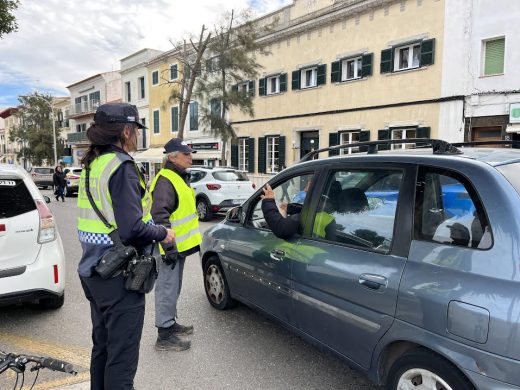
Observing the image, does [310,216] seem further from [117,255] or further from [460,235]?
[117,255]

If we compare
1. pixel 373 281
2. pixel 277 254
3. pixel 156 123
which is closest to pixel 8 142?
pixel 156 123

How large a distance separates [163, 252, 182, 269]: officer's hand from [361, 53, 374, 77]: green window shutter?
590 inches

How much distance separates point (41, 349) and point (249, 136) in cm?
1985

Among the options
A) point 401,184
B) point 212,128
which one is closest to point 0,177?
point 401,184

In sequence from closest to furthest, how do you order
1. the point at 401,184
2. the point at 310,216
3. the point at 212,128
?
the point at 401,184 < the point at 310,216 < the point at 212,128

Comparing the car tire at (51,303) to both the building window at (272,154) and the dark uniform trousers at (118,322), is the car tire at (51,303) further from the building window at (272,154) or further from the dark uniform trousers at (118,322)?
the building window at (272,154)

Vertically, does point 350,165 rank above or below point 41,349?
above

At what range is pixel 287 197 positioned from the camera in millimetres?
3635

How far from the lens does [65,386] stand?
2941 millimetres

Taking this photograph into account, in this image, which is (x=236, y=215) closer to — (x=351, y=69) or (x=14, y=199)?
(x=14, y=199)

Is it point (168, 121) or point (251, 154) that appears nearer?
point (251, 154)

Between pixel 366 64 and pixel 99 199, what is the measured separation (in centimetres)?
1617

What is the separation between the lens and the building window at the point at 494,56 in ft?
42.5

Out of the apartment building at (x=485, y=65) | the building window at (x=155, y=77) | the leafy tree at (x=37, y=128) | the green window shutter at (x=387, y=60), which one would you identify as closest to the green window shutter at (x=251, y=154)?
the green window shutter at (x=387, y=60)
